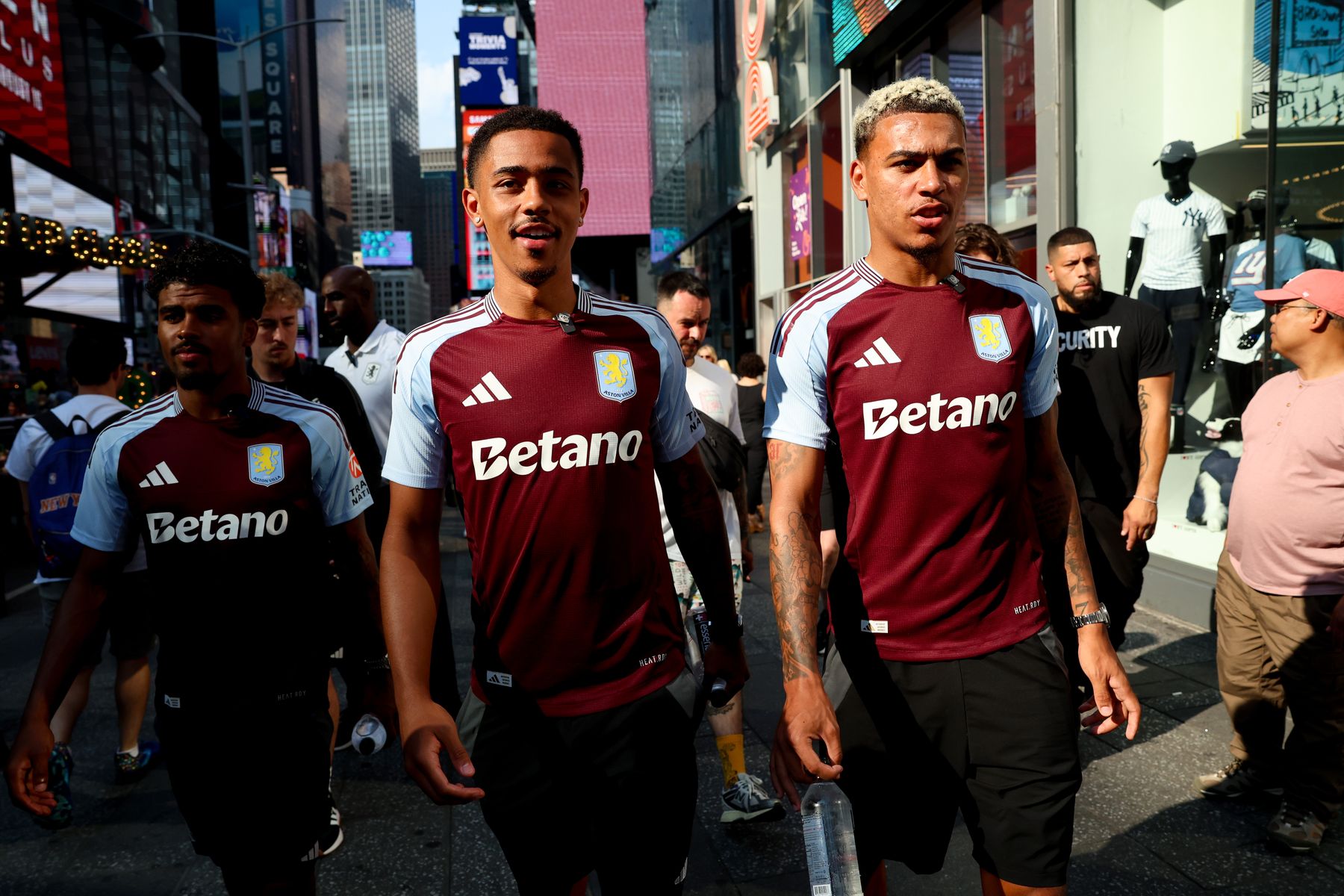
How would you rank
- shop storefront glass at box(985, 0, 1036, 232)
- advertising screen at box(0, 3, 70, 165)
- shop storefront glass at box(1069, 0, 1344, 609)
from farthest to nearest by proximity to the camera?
1. advertising screen at box(0, 3, 70, 165)
2. shop storefront glass at box(985, 0, 1036, 232)
3. shop storefront glass at box(1069, 0, 1344, 609)

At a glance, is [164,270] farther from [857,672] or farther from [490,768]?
[857,672]

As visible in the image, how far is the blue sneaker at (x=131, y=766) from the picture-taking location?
5098 mm

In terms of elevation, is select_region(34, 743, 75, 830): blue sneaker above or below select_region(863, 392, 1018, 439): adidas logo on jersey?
below

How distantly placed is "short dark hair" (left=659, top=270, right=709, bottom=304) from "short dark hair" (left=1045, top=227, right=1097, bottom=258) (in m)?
1.63

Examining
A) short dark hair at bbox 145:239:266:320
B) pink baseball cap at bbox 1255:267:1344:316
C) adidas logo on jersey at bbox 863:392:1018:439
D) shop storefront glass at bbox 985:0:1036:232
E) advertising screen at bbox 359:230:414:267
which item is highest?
advertising screen at bbox 359:230:414:267

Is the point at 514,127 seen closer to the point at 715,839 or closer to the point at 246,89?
the point at 715,839

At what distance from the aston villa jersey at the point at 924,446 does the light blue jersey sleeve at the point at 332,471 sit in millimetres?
1340

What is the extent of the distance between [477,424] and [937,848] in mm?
1496

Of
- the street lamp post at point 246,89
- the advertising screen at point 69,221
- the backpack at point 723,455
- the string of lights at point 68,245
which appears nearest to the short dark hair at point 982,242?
the backpack at point 723,455

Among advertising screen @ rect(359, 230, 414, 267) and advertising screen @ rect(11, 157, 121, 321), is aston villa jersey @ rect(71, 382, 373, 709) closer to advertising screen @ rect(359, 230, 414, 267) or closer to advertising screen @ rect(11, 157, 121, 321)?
advertising screen @ rect(11, 157, 121, 321)

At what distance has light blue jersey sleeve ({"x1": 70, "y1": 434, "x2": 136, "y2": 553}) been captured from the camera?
290 cm

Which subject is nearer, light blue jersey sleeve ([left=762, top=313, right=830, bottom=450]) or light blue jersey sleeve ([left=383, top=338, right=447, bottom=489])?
light blue jersey sleeve ([left=383, top=338, right=447, bottom=489])

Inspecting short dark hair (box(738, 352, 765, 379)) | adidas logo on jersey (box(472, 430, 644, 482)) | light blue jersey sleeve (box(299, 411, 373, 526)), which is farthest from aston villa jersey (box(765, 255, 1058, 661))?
short dark hair (box(738, 352, 765, 379))

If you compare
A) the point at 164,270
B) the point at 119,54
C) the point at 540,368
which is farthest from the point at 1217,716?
the point at 119,54
